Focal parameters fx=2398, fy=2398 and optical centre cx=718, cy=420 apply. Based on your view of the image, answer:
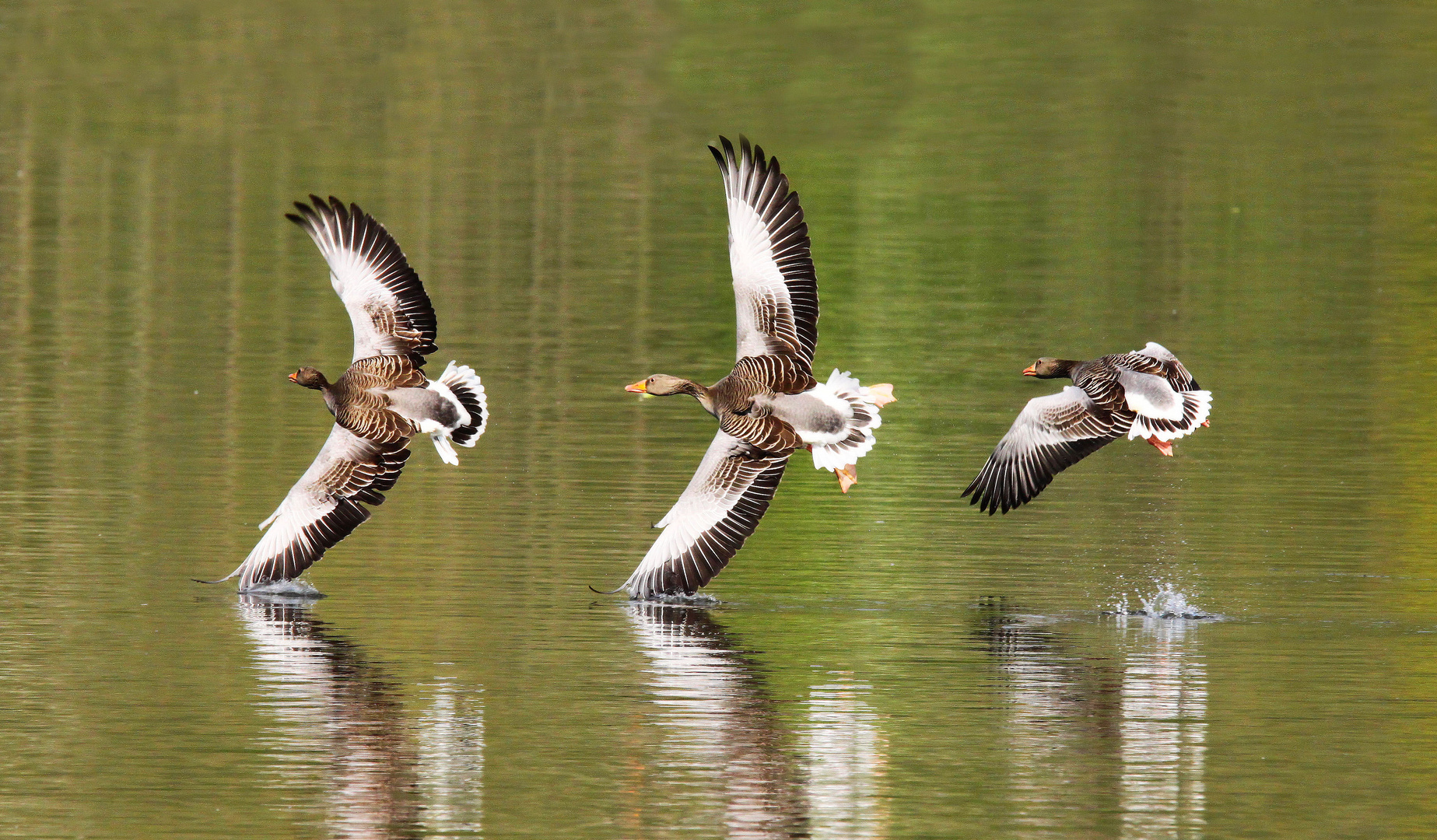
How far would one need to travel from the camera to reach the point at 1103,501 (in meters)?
23.2

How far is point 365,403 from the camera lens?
63.2ft

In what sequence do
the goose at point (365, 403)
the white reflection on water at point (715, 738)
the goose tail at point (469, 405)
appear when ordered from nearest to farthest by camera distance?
1. the white reflection on water at point (715, 738)
2. the goose at point (365, 403)
3. the goose tail at point (469, 405)

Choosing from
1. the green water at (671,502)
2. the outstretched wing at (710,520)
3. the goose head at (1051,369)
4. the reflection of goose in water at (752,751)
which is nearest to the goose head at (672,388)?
the outstretched wing at (710,520)

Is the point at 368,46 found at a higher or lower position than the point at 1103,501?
higher

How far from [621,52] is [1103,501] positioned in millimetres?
60056

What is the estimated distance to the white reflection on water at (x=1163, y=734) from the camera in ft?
42.3

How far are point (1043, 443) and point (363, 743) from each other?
788 cm

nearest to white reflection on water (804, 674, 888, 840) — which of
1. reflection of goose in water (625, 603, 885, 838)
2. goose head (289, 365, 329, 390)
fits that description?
reflection of goose in water (625, 603, 885, 838)

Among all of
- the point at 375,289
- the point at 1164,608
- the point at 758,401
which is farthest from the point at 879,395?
the point at 375,289

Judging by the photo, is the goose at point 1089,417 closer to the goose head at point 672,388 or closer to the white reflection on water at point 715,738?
the goose head at point 672,388

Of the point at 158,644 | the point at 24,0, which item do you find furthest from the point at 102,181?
the point at 158,644

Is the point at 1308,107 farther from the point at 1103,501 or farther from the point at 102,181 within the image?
the point at 1103,501

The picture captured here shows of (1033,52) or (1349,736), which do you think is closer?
(1349,736)

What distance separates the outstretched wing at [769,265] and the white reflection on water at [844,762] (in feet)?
12.8
